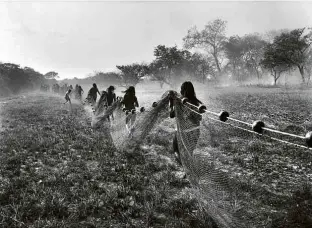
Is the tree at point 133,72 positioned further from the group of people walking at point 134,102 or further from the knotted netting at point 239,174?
the knotted netting at point 239,174

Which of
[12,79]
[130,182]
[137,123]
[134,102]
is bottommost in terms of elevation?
[130,182]

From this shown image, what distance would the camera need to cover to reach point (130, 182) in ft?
18.2

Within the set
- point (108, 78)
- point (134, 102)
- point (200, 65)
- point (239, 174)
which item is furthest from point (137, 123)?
point (108, 78)

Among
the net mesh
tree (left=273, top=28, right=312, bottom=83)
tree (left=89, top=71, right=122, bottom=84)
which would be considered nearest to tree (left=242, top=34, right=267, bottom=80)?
tree (left=273, top=28, right=312, bottom=83)

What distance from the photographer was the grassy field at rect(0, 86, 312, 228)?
410 cm

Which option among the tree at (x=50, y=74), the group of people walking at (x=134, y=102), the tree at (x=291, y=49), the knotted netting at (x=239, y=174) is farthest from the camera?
the tree at (x=50, y=74)

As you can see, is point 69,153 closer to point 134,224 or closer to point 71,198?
point 71,198

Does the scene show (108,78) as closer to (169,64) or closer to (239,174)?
(169,64)

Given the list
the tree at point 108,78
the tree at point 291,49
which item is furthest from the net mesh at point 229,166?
the tree at point 108,78

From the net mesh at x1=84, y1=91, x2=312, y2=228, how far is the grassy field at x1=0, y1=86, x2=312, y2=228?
0.10 ft

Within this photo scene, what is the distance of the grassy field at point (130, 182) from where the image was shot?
4.10 metres

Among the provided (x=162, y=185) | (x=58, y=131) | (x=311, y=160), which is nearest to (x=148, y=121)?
(x=162, y=185)

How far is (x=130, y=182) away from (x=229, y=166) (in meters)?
2.52

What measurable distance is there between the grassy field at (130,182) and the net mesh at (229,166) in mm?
30
